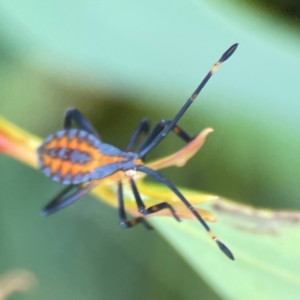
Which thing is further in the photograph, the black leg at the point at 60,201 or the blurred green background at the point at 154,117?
the black leg at the point at 60,201

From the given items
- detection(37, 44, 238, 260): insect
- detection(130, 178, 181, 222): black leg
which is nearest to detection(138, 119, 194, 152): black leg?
detection(37, 44, 238, 260): insect

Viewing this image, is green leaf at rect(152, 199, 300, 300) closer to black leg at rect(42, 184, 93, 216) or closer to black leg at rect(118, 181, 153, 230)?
black leg at rect(118, 181, 153, 230)

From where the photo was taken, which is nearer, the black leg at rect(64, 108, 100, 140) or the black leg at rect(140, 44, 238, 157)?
the black leg at rect(140, 44, 238, 157)

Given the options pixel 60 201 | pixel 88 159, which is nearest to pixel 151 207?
pixel 88 159

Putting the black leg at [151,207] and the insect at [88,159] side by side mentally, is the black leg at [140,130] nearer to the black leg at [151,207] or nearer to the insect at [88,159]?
the insect at [88,159]

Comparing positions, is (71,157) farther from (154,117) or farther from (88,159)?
(154,117)

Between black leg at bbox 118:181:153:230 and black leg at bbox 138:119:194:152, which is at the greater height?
black leg at bbox 138:119:194:152

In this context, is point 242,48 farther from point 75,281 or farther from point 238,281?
point 75,281

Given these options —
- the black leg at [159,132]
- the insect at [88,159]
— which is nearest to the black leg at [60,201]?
the insect at [88,159]

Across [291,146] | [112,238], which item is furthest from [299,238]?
[112,238]
